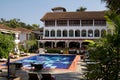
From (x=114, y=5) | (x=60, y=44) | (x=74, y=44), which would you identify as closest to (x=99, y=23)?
(x=74, y=44)

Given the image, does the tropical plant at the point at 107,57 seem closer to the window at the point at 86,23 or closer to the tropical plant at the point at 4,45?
the tropical plant at the point at 4,45

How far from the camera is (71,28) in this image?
50500 mm

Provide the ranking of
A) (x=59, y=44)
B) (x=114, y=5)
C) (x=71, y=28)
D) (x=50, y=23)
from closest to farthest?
1. (x=114, y=5)
2. (x=71, y=28)
3. (x=50, y=23)
4. (x=59, y=44)

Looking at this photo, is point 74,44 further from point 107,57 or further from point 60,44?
point 107,57

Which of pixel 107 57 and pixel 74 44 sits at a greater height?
pixel 74 44

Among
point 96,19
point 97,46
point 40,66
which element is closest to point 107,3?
point 40,66

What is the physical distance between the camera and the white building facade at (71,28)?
4941 cm

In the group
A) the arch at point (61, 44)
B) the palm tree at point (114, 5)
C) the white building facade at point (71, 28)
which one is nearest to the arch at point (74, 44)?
the white building facade at point (71, 28)

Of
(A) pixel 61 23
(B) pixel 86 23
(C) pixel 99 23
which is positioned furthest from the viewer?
(A) pixel 61 23

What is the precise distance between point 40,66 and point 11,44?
5877 mm

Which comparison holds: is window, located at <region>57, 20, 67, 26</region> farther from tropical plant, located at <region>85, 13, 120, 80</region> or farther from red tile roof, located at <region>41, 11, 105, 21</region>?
tropical plant, located at <region>85, 13, 120, 80</region>

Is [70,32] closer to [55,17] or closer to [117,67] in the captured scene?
[55,17]

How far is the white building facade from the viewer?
162ft

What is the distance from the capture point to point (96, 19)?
4912cm
